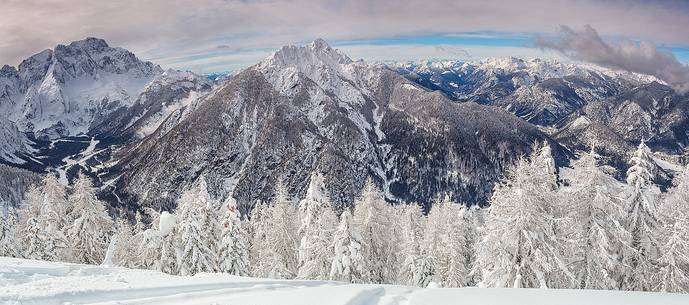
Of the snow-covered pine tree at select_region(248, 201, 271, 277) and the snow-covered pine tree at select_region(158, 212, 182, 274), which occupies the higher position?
the snow-covered pine tree at select_region(158, 212, 182, 274)

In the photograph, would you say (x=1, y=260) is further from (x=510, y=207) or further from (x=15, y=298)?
(x=510, y=207)

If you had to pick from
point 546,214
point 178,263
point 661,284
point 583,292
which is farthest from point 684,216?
point 178,263

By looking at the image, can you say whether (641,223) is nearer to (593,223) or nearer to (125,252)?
(593,223)

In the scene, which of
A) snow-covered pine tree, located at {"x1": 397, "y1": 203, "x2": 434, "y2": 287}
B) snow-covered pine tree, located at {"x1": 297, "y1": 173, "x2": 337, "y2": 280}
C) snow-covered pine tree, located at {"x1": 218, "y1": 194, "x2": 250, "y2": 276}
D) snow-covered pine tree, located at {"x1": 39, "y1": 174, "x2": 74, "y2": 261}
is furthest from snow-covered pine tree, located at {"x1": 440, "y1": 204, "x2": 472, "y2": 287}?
snow-covered pine tree, located at {"x1": 39, "y1": 174, "x2": 74, "y2": 261}

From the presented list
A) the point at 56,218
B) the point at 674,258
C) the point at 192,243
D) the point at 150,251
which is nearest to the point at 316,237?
the point at 192,243

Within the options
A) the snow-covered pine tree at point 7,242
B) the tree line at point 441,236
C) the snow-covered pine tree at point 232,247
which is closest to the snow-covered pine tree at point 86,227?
the tree line at point 441,236

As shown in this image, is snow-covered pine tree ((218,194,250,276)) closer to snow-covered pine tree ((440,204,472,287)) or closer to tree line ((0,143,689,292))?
tree line ((0,143,689,292))

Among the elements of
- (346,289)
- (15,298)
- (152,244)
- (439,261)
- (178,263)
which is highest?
(15,298)
